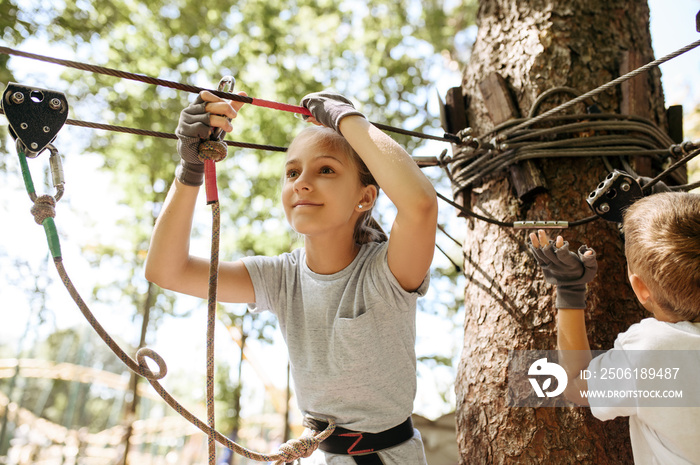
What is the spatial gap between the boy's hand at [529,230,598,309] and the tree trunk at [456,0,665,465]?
0.36 ft

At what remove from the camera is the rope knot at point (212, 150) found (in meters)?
1.35

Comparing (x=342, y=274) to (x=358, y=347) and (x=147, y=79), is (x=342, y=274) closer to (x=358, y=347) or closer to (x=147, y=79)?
(x=358, y=347)

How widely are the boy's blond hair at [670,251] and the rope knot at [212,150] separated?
1.19 meters

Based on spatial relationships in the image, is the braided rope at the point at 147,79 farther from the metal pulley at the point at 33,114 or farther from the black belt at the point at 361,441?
the black belt at the point at 361,441

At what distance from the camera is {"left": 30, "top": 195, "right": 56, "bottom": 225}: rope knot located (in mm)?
1226

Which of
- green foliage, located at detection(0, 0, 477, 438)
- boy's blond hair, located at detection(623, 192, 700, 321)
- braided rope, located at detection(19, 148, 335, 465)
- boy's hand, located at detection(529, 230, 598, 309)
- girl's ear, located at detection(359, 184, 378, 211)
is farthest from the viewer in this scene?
green foliage, located at detection(0, 0, 477, 438)

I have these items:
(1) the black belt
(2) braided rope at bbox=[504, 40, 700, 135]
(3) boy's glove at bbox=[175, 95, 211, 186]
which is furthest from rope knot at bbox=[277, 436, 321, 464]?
(2) braided rope at bbox=[504, 40, 700, 135]

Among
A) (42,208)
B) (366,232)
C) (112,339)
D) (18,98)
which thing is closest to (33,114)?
(18,98)

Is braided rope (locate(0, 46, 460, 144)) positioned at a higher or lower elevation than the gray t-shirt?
higher

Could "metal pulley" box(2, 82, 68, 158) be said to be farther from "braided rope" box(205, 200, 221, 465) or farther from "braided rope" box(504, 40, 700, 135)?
"braided rope" box(504, 40, 700, 135)

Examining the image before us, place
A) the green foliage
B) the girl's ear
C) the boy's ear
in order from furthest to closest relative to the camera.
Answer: the green foliage, the girl's ear, the boy's ear

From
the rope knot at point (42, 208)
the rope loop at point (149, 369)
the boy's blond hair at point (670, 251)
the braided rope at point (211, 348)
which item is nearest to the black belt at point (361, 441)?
the braided rope at point (211, 348)

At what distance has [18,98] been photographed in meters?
1.28

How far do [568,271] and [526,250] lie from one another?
0.79 feet
